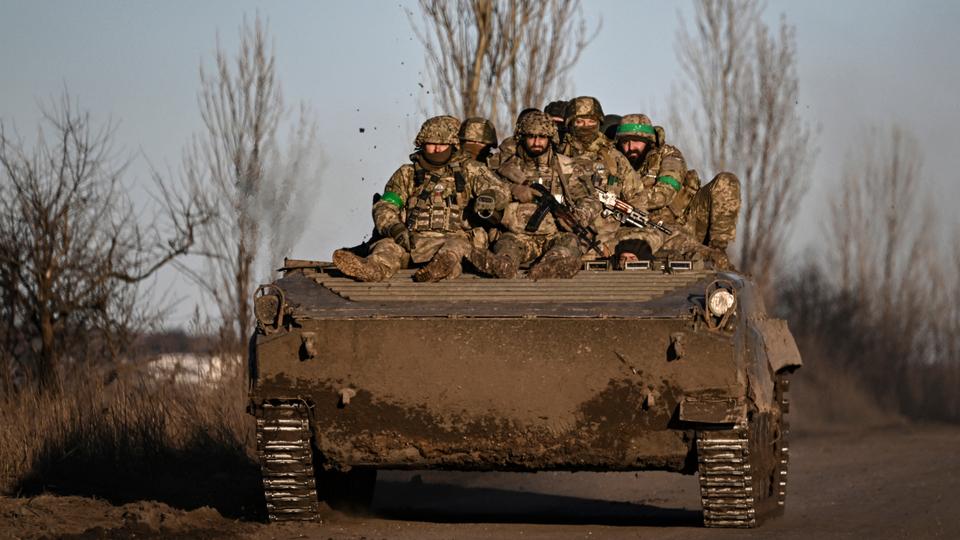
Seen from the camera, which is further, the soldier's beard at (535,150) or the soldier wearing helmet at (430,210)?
the soldier's beard at (535,150)

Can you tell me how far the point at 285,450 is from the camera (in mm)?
11391

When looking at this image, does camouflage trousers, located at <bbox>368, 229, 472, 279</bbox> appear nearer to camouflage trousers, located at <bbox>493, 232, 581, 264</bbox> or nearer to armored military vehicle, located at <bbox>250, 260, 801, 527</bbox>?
camouflage trousers, located at <bbox>493, 232, 581, 264</bbox>

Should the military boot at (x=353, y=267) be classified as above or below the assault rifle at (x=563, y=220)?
below

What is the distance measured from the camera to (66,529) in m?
11.1

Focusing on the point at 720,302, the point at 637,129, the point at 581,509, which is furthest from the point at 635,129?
the point at 720,302

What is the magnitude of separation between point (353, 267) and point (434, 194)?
5.48ft

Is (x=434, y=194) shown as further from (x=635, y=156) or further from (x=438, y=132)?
(x=635, y=156)

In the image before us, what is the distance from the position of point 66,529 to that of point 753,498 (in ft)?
13.7

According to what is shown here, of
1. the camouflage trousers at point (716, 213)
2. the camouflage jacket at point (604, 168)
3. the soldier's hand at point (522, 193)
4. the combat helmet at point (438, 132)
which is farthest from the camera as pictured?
the camouflage trousers at point (716, 213)

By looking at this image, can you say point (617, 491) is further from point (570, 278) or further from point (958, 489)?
point (570, 278)

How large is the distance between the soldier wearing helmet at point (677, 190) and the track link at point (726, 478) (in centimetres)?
319

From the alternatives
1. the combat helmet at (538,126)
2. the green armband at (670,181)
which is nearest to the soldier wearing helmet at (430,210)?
the combat helmet at (538,126)

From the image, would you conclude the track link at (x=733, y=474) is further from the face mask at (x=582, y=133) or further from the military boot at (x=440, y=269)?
the face mask at (x=582, y=133)

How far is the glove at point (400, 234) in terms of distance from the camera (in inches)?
502
